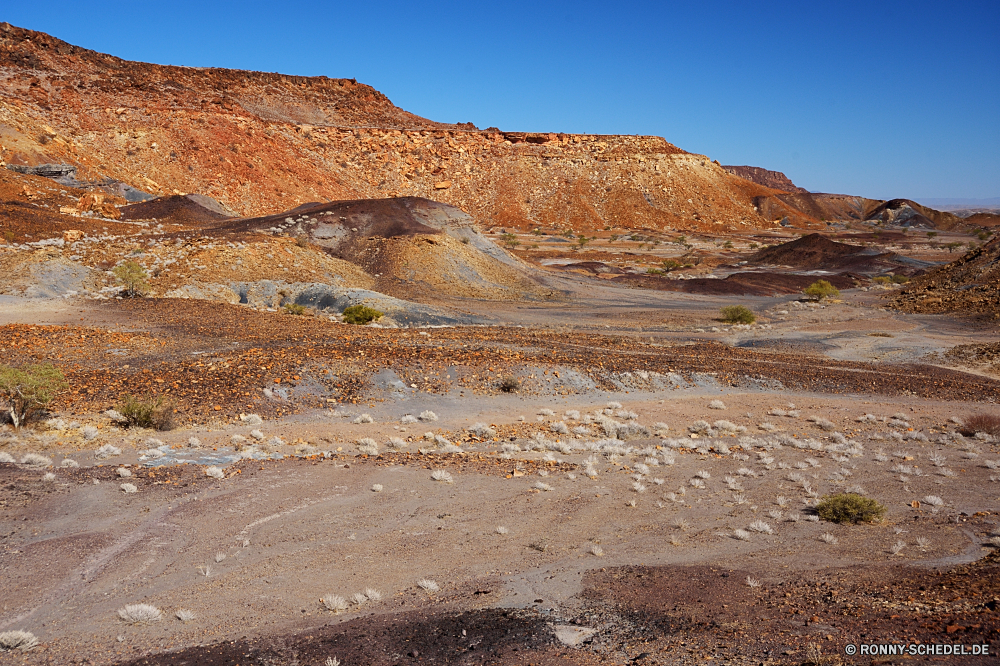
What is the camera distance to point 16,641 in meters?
5.39

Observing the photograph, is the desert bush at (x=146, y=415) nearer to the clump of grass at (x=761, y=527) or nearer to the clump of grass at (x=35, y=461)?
the clump of grass at (x=35, y=461)

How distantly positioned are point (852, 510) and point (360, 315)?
58.6 feet

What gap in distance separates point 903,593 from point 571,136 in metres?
87.4

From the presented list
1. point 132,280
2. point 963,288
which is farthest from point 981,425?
point 132,280

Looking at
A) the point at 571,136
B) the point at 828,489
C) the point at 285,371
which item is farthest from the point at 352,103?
the point at 828,489

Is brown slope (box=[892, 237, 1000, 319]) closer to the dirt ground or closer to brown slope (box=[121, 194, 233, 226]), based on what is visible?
the dirt ground

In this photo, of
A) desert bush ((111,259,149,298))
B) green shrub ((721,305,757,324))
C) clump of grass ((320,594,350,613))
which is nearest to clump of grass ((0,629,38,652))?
clump of grass ((320,594,350,613))

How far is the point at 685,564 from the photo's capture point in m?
7.37

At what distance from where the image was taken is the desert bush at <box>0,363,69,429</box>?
1067cm

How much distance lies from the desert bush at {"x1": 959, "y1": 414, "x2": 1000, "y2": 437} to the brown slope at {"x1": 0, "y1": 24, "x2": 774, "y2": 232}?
Answer: 1972 inches

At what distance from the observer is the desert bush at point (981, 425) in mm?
13664

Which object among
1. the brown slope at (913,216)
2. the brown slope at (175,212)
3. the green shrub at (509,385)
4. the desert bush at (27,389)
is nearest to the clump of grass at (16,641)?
the desert bush at (27,389)

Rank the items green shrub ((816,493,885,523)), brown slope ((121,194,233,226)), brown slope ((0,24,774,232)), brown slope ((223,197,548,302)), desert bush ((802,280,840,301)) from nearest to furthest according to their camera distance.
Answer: green shrub ((816,493,885,523))
brown slope ((223,197,548,302))
desert bush ((802,280,840,301))
brown slope ((121,194,233,226))
brown slope ((0,24,774,232))

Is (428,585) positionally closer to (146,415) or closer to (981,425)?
(146,415)
